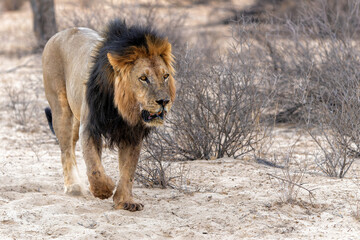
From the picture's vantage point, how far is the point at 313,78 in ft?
25.3

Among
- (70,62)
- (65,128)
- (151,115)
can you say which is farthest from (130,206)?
(70,62)

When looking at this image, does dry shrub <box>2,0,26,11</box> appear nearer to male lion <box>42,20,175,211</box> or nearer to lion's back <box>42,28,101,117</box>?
lion's back <box>42,28,101,117</box>

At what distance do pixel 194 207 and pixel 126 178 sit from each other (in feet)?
1.89

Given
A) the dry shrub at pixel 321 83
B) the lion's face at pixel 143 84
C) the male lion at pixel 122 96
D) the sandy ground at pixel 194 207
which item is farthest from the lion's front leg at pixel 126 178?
the dry shrub at pixel 321 83

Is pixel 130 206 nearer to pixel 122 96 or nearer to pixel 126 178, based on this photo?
pixel 126 178

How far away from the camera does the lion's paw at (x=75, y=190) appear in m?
5.09

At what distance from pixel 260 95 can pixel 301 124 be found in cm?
119

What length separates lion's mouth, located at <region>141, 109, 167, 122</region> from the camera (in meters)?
4.12

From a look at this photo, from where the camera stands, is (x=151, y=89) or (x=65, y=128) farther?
(x=65, y=128)

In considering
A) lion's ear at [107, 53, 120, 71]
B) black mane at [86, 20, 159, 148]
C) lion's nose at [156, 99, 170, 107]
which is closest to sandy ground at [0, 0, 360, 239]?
black mane at [86, 20, 159, 148]

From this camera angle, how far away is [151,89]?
13.5 ft

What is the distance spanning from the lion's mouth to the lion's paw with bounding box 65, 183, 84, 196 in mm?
1254

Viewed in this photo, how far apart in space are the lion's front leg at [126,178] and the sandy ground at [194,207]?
10 cm

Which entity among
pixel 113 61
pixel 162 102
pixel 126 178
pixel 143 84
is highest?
pixel 113 61
